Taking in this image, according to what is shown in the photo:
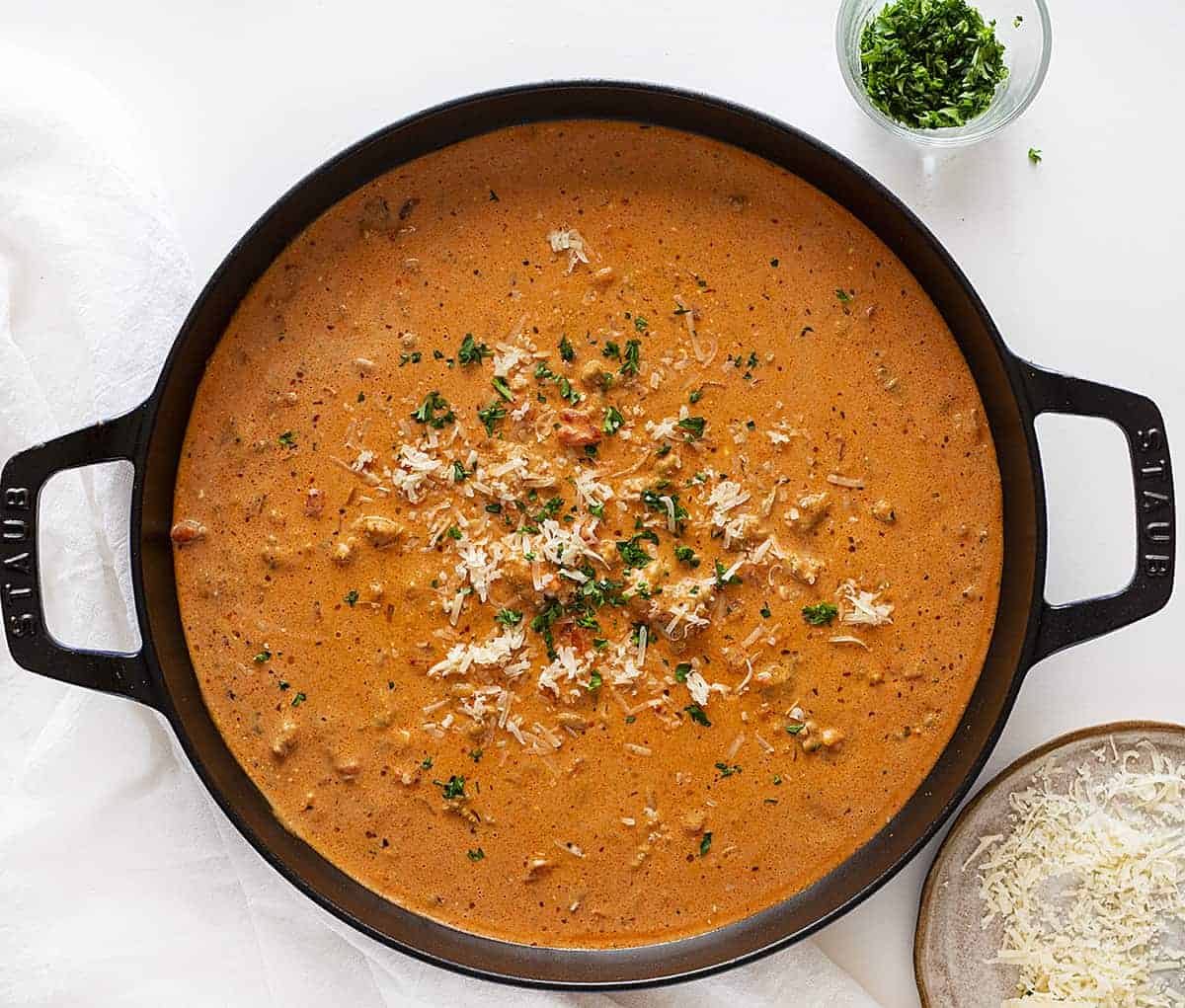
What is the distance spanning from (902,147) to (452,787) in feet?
5.85

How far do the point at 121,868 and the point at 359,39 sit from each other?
2.02 metres

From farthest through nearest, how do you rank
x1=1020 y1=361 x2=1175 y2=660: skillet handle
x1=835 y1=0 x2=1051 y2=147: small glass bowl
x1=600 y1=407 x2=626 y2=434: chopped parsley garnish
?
x1=835 y1=0 x2=1051 y2=147: small glass bowl → x1=600 y1=407 x2=626 y2=434: chopped parsley garnish → x1=1020 y1=361 x2=1175 y2=660: skillet handle

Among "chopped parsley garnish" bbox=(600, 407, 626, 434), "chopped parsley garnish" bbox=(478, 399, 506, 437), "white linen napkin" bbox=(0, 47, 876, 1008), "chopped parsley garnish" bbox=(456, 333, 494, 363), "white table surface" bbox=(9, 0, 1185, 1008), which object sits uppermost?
"white table surface" bbox=(9, 0, 1185, 1008)

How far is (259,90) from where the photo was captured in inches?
114

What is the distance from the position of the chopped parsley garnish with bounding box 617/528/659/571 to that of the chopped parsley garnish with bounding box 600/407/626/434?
227mm

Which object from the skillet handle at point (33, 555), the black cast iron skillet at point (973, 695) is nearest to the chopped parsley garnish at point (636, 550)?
the black cast iron skillet at point (973, 695)

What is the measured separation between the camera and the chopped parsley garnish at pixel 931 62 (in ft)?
8.95

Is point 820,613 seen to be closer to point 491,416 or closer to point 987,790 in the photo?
point 987,790

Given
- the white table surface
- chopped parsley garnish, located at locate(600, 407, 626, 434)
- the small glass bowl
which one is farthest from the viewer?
the white table surface

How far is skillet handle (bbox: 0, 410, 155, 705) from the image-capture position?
249 cm

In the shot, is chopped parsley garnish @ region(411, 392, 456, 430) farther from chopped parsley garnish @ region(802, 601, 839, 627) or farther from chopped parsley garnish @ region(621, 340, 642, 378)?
chopped parsley garnish @ region(802, 601, 839, 627)

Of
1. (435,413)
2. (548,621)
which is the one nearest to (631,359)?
(435,413)

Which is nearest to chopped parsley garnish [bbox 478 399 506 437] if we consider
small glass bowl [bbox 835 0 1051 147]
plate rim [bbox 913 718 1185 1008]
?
small glass bowl [bbox 835 0 1051 147]

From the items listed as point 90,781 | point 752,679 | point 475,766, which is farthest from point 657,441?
point 90,781
